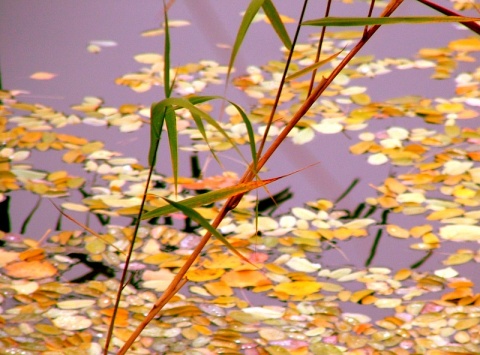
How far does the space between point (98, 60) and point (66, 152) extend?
586mm

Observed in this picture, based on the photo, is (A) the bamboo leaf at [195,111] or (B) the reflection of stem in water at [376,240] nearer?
(A) the bamboo leaf at [195,111]

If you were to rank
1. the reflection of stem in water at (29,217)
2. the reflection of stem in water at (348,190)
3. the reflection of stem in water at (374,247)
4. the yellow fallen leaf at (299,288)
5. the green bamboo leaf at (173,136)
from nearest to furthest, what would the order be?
the green bamboo leaf at (173,136)
the yellow fallen leaf at (299,288)
the reflection of stem in water at (374,247)
the reflection of stem in water at (29,217)
the reflection of stem in water at (348,190)

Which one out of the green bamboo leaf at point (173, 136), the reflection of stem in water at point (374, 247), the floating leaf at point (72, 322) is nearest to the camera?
the green bamboo leaf at point (173, 136)

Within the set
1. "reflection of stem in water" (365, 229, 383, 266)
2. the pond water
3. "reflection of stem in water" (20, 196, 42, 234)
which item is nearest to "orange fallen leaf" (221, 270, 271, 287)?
the pond water

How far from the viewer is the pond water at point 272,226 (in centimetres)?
163

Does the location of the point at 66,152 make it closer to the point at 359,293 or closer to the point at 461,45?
the point at 359,293

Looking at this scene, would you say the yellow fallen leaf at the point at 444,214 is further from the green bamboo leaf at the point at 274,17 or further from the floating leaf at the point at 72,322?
the green bamboo leaf at the point at 274,17

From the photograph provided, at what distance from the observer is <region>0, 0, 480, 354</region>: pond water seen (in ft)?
5.33

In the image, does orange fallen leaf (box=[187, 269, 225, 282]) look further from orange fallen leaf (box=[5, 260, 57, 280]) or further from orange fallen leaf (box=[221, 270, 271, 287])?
orange fallen leaf (box=[5, 260, 57, 280])

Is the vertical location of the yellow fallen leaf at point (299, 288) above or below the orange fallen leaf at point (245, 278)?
below

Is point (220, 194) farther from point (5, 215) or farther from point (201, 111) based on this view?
point (5, 215)

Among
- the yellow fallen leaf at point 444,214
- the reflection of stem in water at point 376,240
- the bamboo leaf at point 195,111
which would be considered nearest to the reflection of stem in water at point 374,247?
the reflection of stem in water at point 376,240

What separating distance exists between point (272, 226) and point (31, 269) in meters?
0.57

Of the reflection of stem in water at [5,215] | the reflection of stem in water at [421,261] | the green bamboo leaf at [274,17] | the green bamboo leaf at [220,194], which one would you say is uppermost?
the green bamboo leaf at [274,17]
